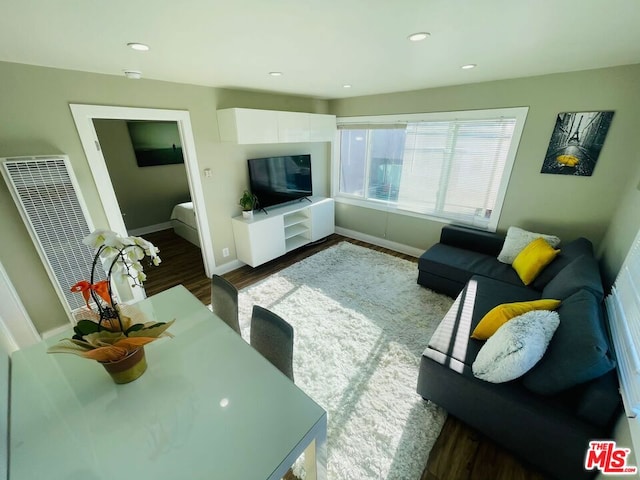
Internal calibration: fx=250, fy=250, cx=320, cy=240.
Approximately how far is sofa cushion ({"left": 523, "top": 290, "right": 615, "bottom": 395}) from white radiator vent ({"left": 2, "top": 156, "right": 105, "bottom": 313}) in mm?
3307

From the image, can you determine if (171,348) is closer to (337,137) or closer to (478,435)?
(478,435)

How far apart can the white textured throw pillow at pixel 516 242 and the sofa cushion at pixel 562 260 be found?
0.66ft

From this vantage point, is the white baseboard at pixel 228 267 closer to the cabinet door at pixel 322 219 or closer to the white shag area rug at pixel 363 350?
the white shag area rug at pixel 363 350

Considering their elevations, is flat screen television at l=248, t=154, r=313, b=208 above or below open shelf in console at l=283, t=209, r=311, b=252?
above

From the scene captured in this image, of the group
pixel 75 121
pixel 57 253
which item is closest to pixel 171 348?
pixel 57 253

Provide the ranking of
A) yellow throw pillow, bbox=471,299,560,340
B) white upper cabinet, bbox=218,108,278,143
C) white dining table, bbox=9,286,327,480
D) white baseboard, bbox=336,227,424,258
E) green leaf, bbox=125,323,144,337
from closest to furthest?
white dining table, bbox=9,286,327,480 < green leaf, bbox=125,323,144,337 < yellow throw pillow, bbox=471,299,560,340 < white upper cabinet, bbox=218,108,278,143 < white baseboard, bbox=336,227,424,258

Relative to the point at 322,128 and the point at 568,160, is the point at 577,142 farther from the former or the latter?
the point at 322,128

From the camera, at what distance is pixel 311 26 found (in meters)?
1.35

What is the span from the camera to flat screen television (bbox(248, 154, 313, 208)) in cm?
347

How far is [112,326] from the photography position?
3.54 ft

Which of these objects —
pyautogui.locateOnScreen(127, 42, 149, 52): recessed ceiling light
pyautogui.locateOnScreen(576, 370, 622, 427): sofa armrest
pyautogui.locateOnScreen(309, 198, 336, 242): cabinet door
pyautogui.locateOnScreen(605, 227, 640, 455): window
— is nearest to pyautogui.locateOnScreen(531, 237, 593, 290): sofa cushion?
pyautogui.locateOnScreen(605, 227, 640, 455): window

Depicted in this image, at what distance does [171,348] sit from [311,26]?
187cm

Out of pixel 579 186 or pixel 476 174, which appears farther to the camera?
pixel 476 174

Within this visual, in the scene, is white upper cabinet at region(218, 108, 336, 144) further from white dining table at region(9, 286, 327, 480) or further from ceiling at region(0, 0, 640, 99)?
white dining table at region(9, 286, 327, 480)
